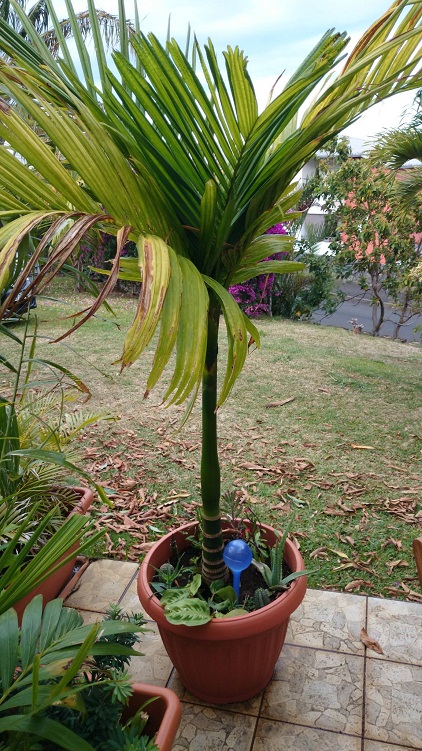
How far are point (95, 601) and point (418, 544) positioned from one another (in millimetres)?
1406

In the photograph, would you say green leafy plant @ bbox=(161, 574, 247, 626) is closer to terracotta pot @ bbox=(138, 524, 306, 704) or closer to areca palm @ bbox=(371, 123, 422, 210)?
terracotta pot @ bbox=(138, 524, 306, 704)

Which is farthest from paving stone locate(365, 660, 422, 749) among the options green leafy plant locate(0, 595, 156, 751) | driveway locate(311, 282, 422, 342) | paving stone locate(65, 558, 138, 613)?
driveway locate(311, 282, 422, 342)

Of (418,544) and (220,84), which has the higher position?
(220,84)

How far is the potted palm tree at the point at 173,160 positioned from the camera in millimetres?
975

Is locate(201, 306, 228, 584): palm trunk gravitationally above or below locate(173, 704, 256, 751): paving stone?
above

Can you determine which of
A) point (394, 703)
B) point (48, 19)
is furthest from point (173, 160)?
point (48, 19)

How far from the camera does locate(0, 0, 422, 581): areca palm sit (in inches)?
38.6

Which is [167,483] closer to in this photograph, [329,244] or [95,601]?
[95,601]

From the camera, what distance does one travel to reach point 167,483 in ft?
10.8

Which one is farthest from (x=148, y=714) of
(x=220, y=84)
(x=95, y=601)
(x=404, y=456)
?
(x=404, y=456)

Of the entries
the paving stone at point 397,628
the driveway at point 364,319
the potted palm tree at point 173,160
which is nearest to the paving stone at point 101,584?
the paving stone at point 397,628

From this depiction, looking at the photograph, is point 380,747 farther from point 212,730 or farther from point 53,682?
point 53,682

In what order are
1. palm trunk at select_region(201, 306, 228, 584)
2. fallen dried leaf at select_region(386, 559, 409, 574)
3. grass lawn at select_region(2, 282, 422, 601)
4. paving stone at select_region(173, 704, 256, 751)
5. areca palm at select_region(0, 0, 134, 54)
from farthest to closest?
areca palm at select_region(0, 0, 134, 54) → grass lawn at select_region(2, 282, 422, 601) → fallen dried leaf at select_region(386, 559, 409, 574) → paving stone at select_region(173, 704, 256, 751) → palm trunk at select_region(201, 306, 228, 584)

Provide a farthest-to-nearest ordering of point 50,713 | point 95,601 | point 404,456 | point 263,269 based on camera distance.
A: point 404,456 < point 95,601 < point 263,269 < point 50,713
